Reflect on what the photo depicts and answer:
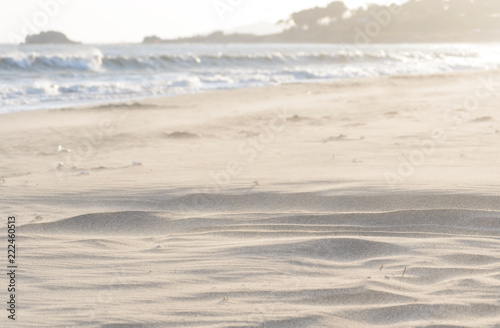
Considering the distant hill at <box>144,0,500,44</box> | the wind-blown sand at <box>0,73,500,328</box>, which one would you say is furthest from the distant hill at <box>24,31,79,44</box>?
the wind-blown sand at <box>0,73,500,328</box>

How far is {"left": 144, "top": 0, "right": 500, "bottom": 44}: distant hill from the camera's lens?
2443 inches

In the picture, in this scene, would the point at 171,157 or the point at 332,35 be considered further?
the point at 332,35

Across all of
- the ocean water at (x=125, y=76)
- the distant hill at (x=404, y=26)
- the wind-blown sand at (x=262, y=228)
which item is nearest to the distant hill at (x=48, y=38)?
the ocean water at (x=125, y=76)

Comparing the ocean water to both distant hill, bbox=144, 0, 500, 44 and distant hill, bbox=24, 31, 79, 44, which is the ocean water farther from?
distant hill, bbox=144, 0, 500, 44

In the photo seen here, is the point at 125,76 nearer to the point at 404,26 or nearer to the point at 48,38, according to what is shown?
the point at 48,38

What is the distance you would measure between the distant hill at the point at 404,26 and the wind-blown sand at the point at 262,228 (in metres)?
53.2

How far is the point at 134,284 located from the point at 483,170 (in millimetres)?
2787

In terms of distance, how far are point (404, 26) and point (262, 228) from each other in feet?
276

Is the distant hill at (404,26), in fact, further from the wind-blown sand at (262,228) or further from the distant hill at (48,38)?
the wind-blown sand at (262,228)

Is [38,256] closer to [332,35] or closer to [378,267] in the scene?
[378,267]

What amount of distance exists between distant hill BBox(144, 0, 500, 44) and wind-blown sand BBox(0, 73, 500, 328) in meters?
53.2

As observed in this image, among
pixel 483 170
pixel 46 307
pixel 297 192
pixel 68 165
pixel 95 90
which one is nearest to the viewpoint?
pixel 46 307

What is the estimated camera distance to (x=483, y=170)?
4.04 m

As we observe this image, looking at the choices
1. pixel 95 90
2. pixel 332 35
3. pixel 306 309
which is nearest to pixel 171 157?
pixel 306 309
